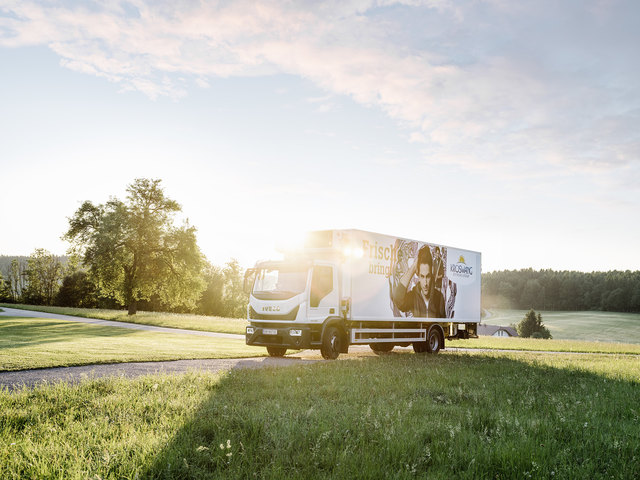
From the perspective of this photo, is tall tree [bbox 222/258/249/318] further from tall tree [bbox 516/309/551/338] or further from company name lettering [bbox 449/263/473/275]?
company name lettering [bbox 449/263/473/275]

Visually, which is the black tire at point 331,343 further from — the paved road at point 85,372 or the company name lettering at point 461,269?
the company name lettering at point 461,269

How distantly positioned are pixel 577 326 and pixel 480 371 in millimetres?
101660

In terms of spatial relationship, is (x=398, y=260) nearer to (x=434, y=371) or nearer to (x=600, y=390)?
(x=434, y=371)

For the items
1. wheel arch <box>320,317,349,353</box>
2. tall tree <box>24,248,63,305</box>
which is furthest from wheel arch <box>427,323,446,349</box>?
tall tree <box>24,248,63,305</box>

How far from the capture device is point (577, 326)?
101438 millimetres

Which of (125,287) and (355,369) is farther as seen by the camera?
(125,287)

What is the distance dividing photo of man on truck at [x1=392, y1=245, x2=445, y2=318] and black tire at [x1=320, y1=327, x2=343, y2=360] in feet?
8.70

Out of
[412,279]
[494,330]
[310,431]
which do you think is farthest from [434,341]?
[494,330]

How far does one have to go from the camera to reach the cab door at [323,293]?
51.6 ft

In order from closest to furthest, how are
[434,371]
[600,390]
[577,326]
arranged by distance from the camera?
[600,390], [434,371], [577,326]

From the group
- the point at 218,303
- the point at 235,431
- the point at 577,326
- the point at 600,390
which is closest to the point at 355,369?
the point at 600,390

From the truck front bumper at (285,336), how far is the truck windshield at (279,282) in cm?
98

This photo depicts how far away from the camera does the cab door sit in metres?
15.7

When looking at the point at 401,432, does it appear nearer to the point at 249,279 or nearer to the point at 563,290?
the point at 249,279
